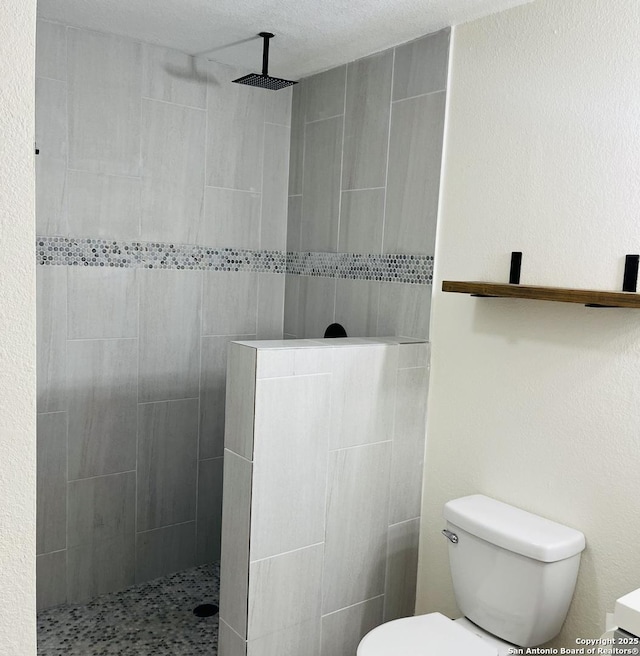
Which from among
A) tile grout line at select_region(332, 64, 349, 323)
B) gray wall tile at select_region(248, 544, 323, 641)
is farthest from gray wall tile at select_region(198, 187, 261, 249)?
gray wall tile at select_region(248, 544, 323, 641)

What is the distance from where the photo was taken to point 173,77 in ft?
8.68

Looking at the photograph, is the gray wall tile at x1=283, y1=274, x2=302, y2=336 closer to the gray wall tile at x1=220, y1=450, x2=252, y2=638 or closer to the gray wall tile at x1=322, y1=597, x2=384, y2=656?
the gray wall tile at x1=220, y1=450, x2=252, y2=638

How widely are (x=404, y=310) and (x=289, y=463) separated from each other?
782mm

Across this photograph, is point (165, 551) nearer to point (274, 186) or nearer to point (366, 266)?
point (366, 266)

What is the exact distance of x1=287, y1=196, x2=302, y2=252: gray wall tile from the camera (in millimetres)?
2959

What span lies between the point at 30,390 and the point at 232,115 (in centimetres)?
201

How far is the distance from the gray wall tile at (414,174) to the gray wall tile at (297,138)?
2.00 feet

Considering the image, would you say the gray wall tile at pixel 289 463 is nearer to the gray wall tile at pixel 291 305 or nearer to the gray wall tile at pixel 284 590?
the gray wall tile at pixel 284 590

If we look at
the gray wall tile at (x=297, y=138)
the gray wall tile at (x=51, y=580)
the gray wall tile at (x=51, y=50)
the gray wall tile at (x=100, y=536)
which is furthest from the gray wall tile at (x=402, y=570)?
the gray wall tile at (x=51, y=50)

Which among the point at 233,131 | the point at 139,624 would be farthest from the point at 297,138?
the point at 139,624

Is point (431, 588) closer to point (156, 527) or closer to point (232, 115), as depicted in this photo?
point (156, 527)

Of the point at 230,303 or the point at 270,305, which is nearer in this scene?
the point at 230,303

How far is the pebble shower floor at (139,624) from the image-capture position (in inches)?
91.2

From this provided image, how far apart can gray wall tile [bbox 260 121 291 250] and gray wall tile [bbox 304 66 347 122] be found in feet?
0.58
